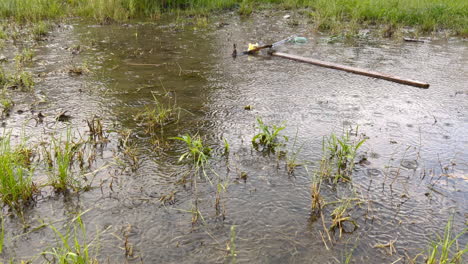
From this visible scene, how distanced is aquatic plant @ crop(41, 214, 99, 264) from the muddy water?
0.08 metres

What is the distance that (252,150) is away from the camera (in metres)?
3.54

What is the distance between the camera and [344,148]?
3.21 m

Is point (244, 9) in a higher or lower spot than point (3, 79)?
higher

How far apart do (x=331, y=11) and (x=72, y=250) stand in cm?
897

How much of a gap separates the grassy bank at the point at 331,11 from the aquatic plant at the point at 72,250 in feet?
25.3

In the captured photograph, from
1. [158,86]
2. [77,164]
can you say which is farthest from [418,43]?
[77,164]

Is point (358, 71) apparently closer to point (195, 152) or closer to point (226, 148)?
point (226, 148)

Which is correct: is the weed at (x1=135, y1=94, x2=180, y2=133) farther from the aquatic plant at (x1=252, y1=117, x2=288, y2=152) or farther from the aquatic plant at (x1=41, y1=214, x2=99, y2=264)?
the aquatic plant at (x1=41, y1=214, x2=99, y2=264)

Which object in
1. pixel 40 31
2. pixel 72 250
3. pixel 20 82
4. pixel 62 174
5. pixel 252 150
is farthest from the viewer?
pixel 40 31

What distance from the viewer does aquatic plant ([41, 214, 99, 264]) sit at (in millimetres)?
2025

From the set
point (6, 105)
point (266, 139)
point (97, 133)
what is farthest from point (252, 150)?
point (6, 105)

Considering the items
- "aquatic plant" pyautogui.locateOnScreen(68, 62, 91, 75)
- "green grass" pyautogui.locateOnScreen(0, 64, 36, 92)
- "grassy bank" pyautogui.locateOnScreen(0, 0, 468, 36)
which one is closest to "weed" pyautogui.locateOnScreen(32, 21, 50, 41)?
"grassy bank" pyautogui.locateOnScreen(0, 0, 468, 36)

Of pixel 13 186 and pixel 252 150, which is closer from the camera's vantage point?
pixel 13 186

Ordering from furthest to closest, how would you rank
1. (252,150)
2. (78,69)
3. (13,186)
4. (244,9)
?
(244,9)
(78,69)
(252,150)
(13,186)
